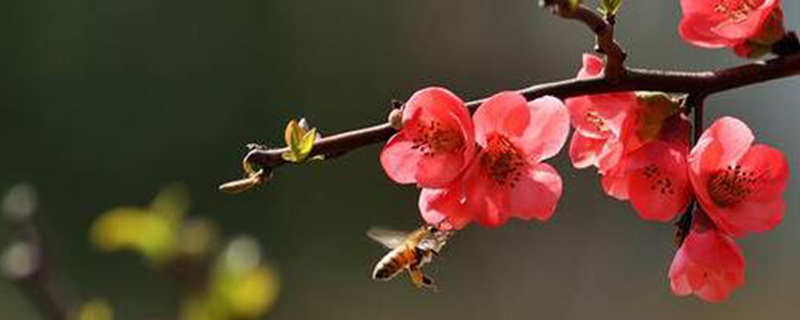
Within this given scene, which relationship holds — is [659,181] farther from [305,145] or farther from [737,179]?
[305,145]

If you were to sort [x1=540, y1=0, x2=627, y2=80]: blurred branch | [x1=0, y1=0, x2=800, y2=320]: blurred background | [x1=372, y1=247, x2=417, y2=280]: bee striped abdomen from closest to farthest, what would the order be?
[x1=540, y1=0, x2=627, y2=80]: blurred branch → [x1=372, y1=247, x2=417, y2=280]: bee striped abdomen → [x1=0, y1=0, x2=800, y2=320]: blurred background

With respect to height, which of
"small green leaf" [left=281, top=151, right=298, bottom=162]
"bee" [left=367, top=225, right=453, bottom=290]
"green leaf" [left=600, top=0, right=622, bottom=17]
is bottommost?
"bee" [left=367, top=225, right=453, bottom=290]

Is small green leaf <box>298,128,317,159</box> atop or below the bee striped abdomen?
atop

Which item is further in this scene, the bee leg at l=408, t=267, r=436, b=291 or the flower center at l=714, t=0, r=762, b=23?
the bee leg at l=408, t=267, r=436, b=291

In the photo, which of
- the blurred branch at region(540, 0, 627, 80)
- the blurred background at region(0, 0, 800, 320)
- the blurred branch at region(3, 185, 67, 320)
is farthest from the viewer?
the blurred background at region(0, 0, 800, 320)

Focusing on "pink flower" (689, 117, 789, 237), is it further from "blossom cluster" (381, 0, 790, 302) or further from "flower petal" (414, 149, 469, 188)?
"flower petal" (414, 149, 469, 188)

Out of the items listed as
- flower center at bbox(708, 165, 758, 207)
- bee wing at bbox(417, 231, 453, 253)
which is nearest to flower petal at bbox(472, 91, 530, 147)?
flower center at bbox(708, 165, 758, 207)

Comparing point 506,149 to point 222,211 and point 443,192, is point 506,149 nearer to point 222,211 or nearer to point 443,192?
point 443,192

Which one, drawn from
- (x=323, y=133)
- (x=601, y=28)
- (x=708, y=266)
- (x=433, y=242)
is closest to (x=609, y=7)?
(x=601, y=28)
